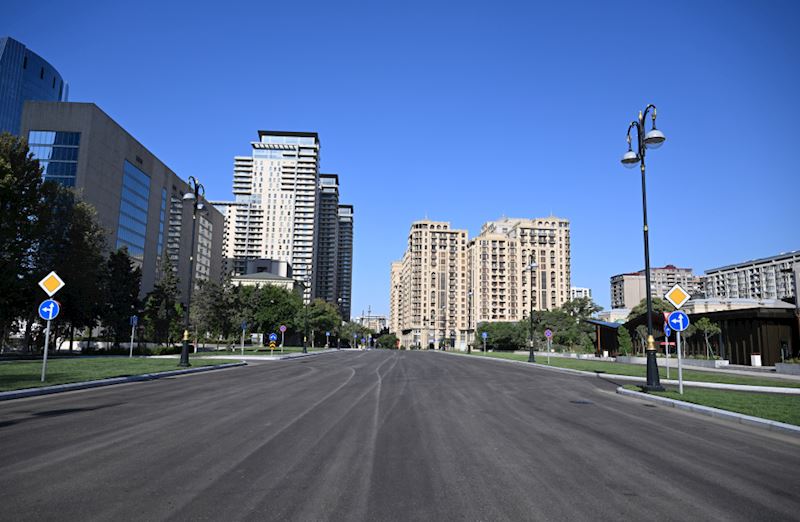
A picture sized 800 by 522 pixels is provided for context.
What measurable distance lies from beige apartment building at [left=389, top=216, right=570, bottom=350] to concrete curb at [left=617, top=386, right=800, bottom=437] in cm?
15151

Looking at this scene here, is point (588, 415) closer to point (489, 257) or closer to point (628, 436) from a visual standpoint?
point (628, 436)

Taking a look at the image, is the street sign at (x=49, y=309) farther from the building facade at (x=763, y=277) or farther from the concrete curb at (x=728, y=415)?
the building facade at (x=763, y=277)

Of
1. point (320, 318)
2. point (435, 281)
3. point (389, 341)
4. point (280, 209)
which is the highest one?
point (280, 209)

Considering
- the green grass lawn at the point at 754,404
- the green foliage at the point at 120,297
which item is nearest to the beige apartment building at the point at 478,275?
the green foliage at the point at 120,297

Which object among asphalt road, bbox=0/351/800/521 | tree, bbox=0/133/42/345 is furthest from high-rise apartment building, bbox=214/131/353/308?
asphalt road, bbox=0/351/800/521

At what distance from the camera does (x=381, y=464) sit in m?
6.54

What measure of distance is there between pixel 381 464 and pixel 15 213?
35059mm

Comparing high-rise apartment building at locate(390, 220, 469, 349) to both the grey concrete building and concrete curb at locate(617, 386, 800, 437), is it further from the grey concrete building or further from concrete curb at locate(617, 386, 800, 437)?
concrete curb at locate(617, 386, 800, 437)

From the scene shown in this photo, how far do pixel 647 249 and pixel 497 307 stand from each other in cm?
15806

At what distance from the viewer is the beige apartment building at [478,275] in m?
174

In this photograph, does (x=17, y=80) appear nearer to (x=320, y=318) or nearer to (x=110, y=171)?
(x=110, y=171)

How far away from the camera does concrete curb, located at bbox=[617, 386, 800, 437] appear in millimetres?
9702

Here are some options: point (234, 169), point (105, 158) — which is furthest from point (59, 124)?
point (234, 169)

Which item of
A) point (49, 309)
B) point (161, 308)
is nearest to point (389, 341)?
point (161, 308)
